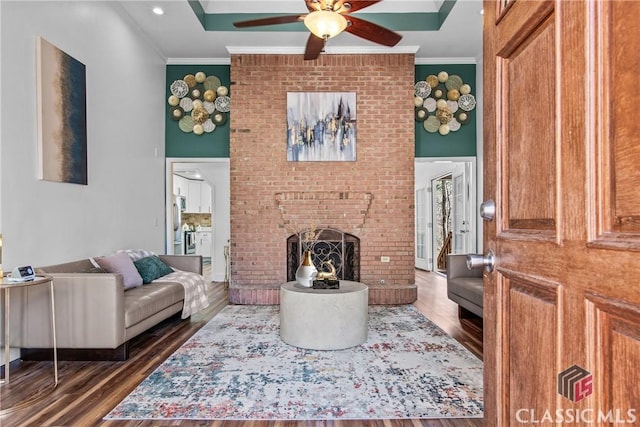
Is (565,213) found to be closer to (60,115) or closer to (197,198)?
(60,115)

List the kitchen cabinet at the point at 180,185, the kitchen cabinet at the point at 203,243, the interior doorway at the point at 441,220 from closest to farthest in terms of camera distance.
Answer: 1. the interior doorway at the point at 441,220
2. the kitchen cabinet at the point at 180,185
3. the kitchen cabinet at the point at 203,243

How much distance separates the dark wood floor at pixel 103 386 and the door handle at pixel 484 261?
1.25 meters

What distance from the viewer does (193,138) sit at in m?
5.32

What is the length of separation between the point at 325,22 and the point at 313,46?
81 centimetres

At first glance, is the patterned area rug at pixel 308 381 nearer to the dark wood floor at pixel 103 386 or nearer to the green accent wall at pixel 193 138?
the dark wood floor at pixel 103 386

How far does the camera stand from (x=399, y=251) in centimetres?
484

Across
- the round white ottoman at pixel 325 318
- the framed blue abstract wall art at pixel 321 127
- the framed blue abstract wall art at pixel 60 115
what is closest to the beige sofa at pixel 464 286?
the round white ottoman at pixel 325 318

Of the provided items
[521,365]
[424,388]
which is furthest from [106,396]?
[521,365]

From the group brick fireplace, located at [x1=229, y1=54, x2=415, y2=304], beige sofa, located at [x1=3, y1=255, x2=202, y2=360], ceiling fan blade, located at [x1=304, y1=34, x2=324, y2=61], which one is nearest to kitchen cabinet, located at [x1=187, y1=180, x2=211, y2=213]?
brick fireplace, located at [x1=229, y1=54, x2=415, y2=304]

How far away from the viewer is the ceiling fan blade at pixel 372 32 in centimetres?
311

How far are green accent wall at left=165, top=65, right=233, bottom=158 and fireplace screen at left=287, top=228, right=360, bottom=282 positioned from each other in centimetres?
171

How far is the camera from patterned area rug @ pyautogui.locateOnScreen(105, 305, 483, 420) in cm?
202

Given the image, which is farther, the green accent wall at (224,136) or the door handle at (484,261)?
the green accent wall at (224,136)

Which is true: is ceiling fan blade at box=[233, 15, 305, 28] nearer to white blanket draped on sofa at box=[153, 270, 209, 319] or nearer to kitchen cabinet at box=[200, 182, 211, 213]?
white blanket draped on sofa at box=[153, 270, 209, 319]
